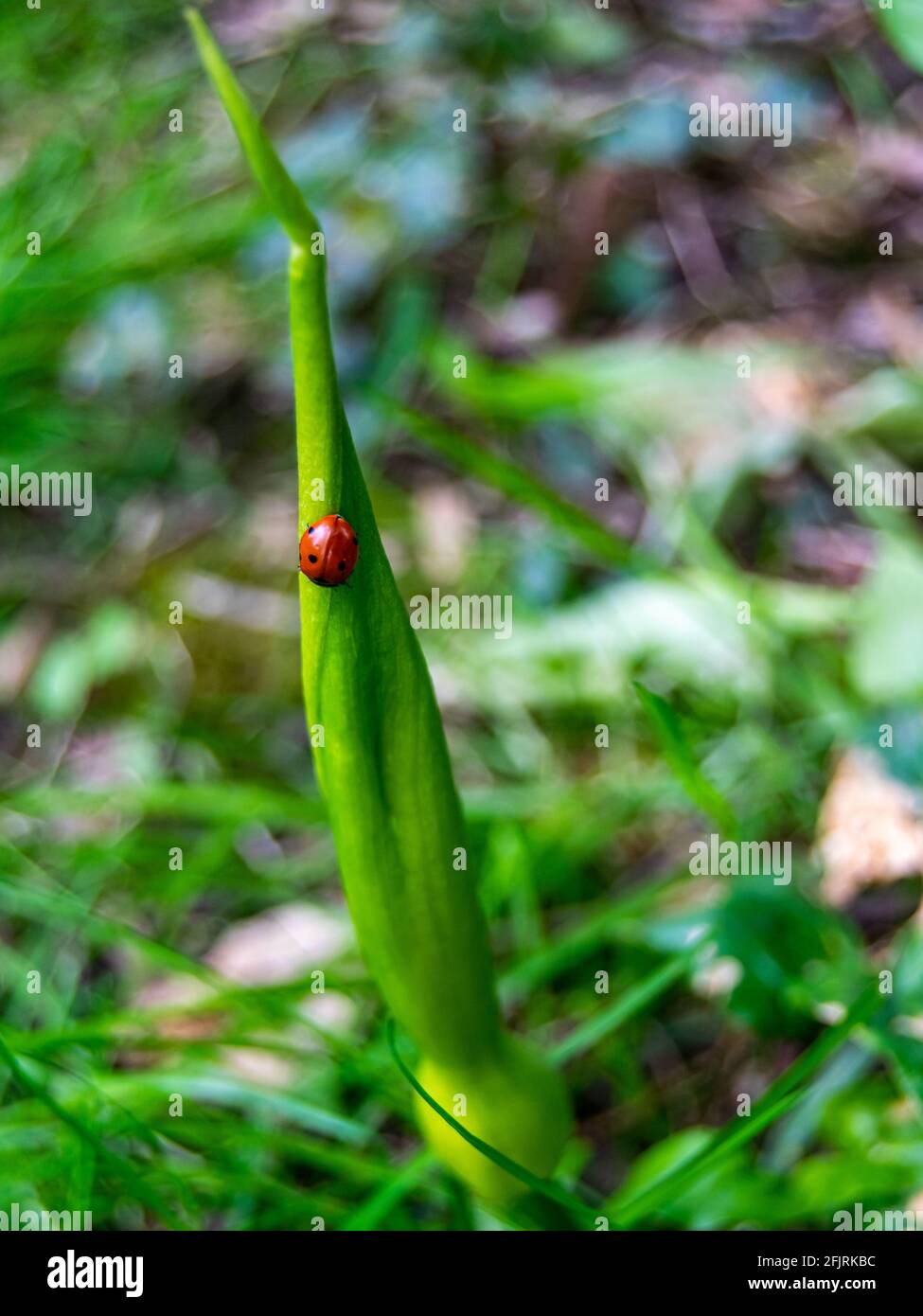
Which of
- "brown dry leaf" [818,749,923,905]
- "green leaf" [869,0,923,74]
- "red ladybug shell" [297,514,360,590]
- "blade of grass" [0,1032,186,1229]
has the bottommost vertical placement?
"blade of grass" [0,1032,186,1229]

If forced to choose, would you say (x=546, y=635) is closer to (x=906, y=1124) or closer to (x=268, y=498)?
(x=268, y=498)

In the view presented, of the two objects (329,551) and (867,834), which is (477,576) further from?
(329,551)

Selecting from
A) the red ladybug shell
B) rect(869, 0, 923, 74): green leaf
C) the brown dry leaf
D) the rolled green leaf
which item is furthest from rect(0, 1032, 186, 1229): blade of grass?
rect(869, 0, 923, 74): green leaf

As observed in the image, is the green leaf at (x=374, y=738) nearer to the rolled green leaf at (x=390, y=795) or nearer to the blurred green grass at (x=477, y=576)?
the rolled green leaf at (x=390, y=795)

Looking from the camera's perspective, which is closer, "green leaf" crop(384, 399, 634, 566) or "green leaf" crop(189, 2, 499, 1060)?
"green leaf" crop(189, 2, 499, 1060)

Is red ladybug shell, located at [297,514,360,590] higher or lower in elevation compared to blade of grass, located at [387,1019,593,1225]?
higher

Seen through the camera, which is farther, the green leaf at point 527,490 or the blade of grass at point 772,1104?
the green leaf at point 527,490

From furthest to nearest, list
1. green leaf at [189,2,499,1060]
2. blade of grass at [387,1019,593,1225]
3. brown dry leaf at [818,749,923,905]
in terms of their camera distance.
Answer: brown dry leaf at [818,749,923,905]
blade of grass at [387,1019,593,1225]
green leaf at [189,2,499,1060]

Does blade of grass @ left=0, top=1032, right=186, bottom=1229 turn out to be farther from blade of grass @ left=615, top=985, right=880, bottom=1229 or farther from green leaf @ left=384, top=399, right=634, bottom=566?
green leaf @ left=384, top=399, right=634, bottom=566

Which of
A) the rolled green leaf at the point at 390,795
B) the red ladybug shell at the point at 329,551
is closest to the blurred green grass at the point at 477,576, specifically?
the rolled green leaf at the point at 390,795
